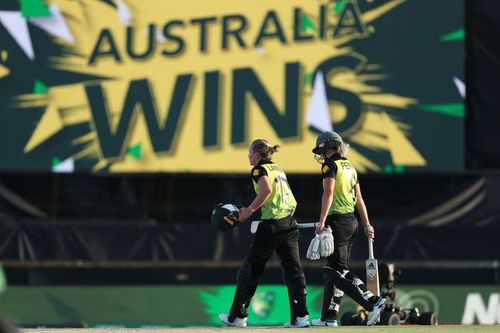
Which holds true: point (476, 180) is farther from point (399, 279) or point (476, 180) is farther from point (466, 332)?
point (466, 332)

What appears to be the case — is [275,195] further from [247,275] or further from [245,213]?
[247,275]

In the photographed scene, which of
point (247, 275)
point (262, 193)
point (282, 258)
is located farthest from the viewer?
point (282, 258)

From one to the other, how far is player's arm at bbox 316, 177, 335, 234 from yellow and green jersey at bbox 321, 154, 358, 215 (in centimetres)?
14

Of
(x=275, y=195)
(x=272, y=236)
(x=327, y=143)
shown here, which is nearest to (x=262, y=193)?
(x=275, y=195)

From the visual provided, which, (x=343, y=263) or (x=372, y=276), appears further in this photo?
(x=372, y=276)

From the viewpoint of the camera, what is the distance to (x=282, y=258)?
12.2 meters

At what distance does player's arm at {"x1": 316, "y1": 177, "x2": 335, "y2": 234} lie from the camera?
39.2 ft

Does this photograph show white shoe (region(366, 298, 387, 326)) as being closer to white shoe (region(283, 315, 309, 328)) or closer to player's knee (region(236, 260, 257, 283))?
white shoe (region(283, 315, 309, 328))

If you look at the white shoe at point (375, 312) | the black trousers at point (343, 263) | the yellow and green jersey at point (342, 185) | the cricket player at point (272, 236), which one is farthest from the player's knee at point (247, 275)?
the white shoe at point (375, 312)

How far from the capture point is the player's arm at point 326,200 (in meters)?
11.9

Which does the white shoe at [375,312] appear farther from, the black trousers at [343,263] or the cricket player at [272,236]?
the cricket player at [272,236]

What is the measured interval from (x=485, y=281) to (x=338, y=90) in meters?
3.68

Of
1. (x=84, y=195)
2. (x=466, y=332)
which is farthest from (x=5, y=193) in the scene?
(x=466, y=332)

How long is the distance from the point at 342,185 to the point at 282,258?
926 millimetres
